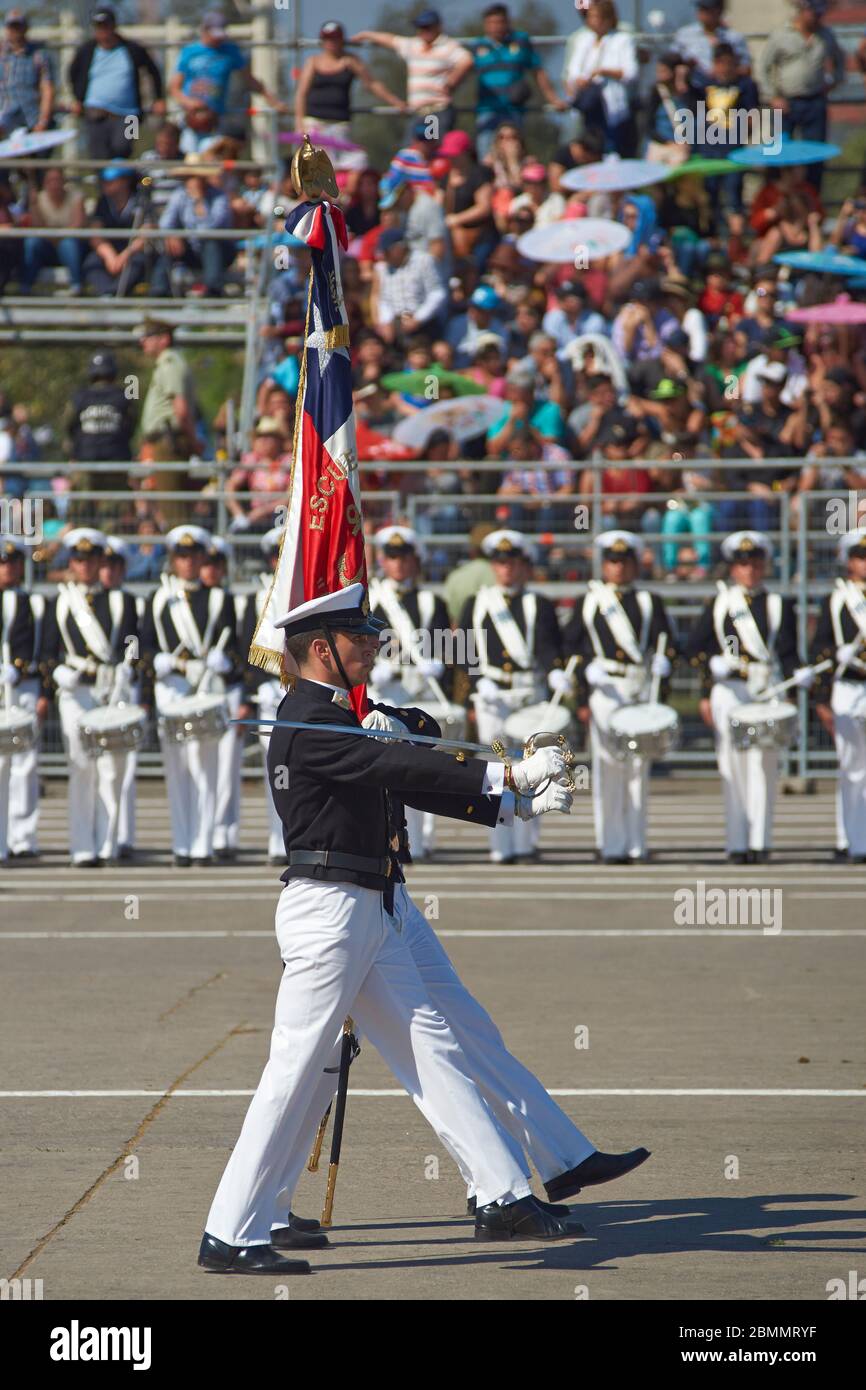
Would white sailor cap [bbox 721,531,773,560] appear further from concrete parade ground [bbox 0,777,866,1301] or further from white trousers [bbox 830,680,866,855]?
concrete parade ground [bbox 0,777,866,1301]

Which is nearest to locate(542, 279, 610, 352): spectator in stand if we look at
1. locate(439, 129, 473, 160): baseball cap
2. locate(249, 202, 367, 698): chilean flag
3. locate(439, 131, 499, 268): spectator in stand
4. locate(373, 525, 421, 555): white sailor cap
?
locate(439, 131, 499, 268): spectator in stand

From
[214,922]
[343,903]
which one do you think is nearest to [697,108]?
[214,922]

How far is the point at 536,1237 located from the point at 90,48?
771 inches

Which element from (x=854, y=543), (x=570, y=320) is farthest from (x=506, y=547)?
(x=570, y=320)

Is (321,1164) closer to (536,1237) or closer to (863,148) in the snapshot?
(536,1237)

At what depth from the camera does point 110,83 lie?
23.6 m

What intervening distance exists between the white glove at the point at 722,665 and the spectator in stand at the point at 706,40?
940cm

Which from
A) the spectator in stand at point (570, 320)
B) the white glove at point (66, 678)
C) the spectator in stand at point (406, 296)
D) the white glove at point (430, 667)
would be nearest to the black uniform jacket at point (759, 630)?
the white glove at point (430, 667)

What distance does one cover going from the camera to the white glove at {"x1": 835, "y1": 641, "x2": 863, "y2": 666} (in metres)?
15.7

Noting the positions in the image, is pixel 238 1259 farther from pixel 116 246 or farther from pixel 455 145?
pixel 116 246

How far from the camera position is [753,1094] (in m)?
8.66

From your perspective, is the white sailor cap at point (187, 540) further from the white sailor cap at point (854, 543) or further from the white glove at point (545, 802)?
the white glove at point (545, 802)

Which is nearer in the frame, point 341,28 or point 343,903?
point 343,903

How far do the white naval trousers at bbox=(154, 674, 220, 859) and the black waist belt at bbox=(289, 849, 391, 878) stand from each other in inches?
370
